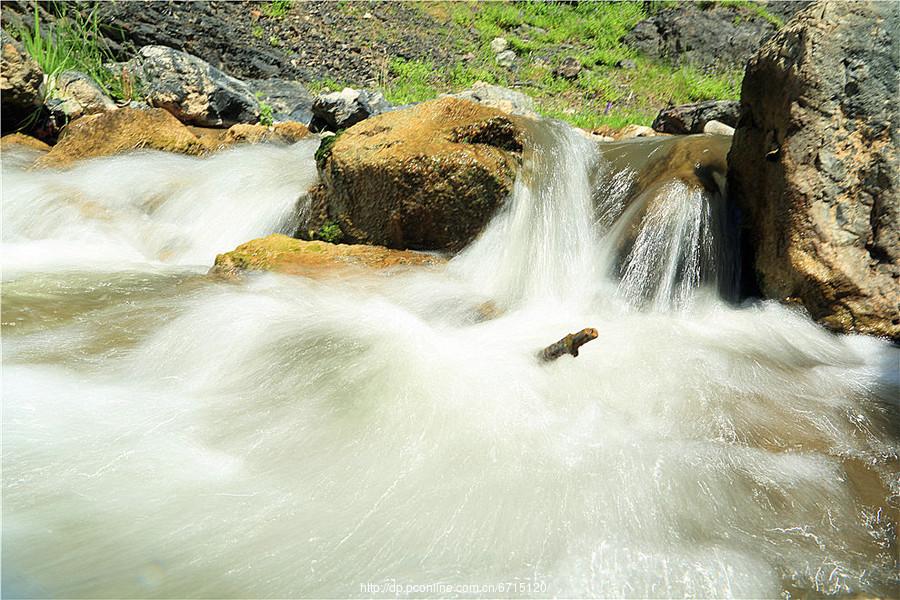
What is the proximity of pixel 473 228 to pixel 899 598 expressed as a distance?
339cm

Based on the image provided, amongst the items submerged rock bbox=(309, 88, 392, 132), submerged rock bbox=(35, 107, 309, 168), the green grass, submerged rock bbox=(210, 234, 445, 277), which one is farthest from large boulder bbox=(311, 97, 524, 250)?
the green grass

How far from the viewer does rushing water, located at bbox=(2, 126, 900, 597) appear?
1.78 meters

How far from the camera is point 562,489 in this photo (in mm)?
2111

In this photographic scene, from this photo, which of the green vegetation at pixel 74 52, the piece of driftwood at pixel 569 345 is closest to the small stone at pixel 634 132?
the piece of driftwood at pixel 569 345

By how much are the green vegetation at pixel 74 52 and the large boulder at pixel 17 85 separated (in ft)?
1.59

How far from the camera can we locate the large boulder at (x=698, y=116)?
8328 mm

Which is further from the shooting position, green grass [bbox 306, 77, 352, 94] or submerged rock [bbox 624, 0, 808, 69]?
submerged rock [bbox 624, 0, 808, 69]

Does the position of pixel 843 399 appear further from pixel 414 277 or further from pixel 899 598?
pixel 414 277

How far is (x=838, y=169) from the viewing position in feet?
12.6

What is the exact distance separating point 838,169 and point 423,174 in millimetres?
2747

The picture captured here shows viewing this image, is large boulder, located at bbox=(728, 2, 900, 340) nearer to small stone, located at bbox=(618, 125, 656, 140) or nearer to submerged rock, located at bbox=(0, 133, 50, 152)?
small stone, located at bbox=(618, 125, 656, 140)

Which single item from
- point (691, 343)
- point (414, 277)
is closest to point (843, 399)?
point (691, 343)

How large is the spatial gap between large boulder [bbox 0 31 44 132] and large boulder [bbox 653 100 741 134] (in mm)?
8085

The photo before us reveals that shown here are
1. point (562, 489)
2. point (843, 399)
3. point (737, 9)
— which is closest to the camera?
point (562, 489)
